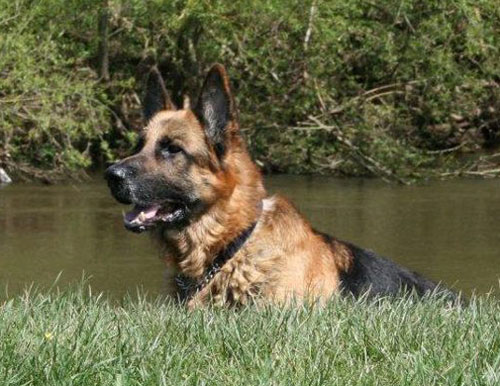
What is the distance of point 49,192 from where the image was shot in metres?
18.2

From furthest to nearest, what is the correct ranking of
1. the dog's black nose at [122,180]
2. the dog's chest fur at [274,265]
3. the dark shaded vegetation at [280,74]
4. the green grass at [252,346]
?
the dark shaded vegetation at [280,74] → the dog's black nose at [122,180] → the dog's chest fur at [274,265] → the green grass at [252,346]

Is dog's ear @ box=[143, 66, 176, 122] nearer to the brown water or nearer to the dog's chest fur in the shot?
the dog's chest fur

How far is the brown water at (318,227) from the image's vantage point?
1266 cm

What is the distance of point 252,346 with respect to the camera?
5242mm

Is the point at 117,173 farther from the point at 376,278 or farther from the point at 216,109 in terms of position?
the point at 376,278

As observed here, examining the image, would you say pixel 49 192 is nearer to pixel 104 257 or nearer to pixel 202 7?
pixel 202 7

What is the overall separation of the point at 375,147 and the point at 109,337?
45.2 ft

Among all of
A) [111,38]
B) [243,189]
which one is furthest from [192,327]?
[111,38]

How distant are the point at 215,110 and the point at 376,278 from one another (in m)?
1.34

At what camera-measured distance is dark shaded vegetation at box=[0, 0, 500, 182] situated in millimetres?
17953

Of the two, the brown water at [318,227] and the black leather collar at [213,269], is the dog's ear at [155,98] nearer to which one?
the black leather collar at [213,269]

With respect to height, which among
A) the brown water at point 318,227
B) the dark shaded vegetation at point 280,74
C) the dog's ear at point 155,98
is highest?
the dog's ear at point 155,98

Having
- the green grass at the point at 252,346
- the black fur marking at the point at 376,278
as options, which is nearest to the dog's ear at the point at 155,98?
the black fur marking at the point at 376,278

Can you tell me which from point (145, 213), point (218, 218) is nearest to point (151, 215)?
point (145, 213)
